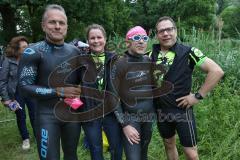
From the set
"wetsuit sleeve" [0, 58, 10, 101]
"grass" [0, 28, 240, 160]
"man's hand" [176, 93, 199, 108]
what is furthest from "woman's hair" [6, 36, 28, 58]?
"man's hand" [176, 93, 199, 108]

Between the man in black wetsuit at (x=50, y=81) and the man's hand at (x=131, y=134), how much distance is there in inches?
20.0

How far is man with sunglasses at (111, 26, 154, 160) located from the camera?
362 centimetres

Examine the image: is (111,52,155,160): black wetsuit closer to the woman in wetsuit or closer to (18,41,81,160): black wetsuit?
the woman in wetsuit

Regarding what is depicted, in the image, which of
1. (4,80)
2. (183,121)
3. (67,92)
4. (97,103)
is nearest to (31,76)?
(67,92)

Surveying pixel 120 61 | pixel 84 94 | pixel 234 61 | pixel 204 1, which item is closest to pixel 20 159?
pixel 84 94

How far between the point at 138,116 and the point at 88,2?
752 inches

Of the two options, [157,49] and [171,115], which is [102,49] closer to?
[157,49]

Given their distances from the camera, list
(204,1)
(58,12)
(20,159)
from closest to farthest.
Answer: (58,12) → (20,159) → (204,1)

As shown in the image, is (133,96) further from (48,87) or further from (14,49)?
(14,49)

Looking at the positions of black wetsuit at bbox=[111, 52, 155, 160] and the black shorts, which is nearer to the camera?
black wetsuit at bbox=[111, 52, 155, 160]

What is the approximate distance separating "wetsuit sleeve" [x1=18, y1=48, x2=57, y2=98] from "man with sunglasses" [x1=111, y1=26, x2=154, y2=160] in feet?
2.38

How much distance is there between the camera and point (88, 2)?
21891 mm

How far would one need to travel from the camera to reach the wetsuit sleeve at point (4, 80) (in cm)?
579

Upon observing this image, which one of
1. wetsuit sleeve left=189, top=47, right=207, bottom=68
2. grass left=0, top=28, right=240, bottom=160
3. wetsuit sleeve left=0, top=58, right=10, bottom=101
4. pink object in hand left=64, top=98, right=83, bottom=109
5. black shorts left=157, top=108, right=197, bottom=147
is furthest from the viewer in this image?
wetsuit sleeve left=0, top=58, right=10, bottom=101
